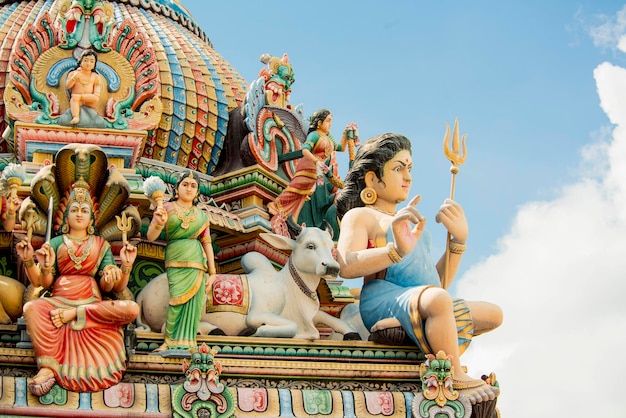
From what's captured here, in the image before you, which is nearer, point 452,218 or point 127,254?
point 127,254

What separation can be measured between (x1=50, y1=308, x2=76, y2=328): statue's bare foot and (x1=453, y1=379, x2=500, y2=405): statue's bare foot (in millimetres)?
3771

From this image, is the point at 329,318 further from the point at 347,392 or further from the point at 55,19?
the point at 55,19

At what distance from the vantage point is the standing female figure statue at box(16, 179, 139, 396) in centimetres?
1474

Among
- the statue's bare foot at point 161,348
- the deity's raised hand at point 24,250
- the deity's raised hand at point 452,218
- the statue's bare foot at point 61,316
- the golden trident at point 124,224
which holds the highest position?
the deity's raised hand at point 452,218

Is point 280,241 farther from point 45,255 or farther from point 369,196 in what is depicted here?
point 45,255

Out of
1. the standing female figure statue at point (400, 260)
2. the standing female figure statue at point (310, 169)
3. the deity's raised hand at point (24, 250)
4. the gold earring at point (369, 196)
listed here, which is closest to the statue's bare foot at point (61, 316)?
the deity's raised hand at point (24, 250)

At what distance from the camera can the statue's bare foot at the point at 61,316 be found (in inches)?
585

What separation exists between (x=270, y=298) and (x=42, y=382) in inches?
110

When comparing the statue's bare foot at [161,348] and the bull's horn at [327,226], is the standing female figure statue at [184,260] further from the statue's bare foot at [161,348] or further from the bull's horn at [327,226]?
the bull's horn at [327,226]

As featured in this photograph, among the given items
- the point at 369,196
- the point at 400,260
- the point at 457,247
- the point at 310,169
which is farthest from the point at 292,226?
the point at 400,260

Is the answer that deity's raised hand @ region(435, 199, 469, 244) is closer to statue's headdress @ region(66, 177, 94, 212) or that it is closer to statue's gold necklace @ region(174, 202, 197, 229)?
statue's gold necklace @ region(174, 202, 197, 229)

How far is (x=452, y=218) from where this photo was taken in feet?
54.2

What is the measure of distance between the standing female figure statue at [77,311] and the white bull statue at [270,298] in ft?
2.48

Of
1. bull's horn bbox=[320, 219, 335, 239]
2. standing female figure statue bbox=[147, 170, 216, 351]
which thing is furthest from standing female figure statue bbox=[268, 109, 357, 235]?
standing female figure statue bbox=[147, 170, 216, 351]
